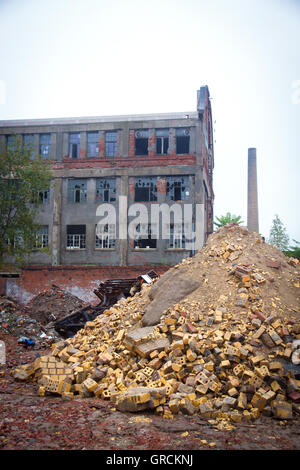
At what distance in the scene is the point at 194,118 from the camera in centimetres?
2566

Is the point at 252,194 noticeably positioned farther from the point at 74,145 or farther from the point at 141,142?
the point at 74,145

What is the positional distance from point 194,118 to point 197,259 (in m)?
16.5

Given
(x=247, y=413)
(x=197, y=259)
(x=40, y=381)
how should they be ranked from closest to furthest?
(x=247, y=413) → (x=40, y=381) → (x=197, y=259)

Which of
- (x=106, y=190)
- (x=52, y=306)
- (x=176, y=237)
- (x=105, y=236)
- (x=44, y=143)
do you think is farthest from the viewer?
(x=44, y=143)

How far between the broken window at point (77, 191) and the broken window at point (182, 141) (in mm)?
6824

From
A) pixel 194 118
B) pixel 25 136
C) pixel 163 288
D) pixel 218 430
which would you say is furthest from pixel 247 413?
pixel 25 136

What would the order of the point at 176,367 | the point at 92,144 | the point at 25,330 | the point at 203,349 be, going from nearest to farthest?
the point at 176,367 → the point at 203,349 → the point at 25,330 → the point at 92,144

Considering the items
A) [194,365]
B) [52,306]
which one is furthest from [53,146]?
[194,365]

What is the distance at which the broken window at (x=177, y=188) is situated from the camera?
1005 inches

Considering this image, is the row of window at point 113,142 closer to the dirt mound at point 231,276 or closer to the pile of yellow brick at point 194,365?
the dirt mound at point 231,276

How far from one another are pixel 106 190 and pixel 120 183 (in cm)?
109

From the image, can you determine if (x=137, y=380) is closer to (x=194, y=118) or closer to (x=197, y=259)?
(x=197, y=259)

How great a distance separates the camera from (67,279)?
2269 cm

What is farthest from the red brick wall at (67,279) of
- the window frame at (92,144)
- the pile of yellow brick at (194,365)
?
the pile of yellow brick at (194,365)
